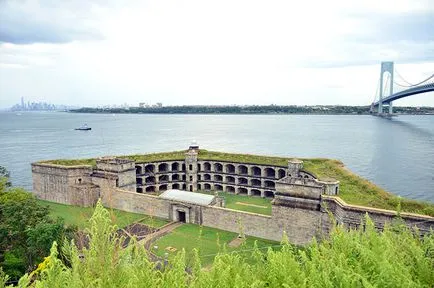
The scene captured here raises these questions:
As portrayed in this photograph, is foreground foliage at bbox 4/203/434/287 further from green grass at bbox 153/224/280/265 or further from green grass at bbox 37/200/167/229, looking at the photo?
green grass at bbox 37/200/167/229

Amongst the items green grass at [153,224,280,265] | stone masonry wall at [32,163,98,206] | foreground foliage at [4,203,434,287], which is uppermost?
foreground foliage at [4,203,434,287]

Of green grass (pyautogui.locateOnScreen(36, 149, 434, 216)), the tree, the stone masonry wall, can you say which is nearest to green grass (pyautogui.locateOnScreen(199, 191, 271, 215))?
green grass (pyautogui.locateOnScreen(36, 149, 434, 216))

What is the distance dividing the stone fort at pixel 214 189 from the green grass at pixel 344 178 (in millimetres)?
897

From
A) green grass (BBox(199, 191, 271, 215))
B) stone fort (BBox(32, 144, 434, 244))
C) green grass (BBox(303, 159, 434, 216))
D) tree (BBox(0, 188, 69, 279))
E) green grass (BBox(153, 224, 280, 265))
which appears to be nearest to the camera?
tree (BBox(0, 188, 69, 279))

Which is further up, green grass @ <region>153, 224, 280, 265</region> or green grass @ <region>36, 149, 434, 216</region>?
green grass @ <region>36, 149, 434, 216</region>

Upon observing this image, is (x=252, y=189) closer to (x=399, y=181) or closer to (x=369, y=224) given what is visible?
(x=399, y=181)

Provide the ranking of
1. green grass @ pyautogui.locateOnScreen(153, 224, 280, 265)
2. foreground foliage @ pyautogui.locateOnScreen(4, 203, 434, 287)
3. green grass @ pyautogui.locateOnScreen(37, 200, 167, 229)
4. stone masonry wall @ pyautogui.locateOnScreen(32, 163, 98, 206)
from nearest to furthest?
foreground foliage @ pyautogui.locateOnScreen(4, 203, 434, 287) → green grass @ pyautogui.locateOnScreen(153, 224, 280, 265) → green grass @ pyautogui.locateOnScreen(37, 200, 167, 229) → stone masonry wall @ pyautogui.locateOnScreen(32, 163, 98, 206)

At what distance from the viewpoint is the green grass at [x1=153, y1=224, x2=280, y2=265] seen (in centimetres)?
2873

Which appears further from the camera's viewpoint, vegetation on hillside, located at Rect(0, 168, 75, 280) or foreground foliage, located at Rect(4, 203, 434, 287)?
vegetation on hillside, located at Rect(0, 168, 75, 280)

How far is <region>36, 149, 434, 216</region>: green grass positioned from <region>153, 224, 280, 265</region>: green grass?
8.14 m

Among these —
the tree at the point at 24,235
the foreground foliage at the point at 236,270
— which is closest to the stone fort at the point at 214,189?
the tree at the point at 24,235

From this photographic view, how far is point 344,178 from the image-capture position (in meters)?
34.1

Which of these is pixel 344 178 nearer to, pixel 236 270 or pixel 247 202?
pixel 247 202

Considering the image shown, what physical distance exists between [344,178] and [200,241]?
595 inches
